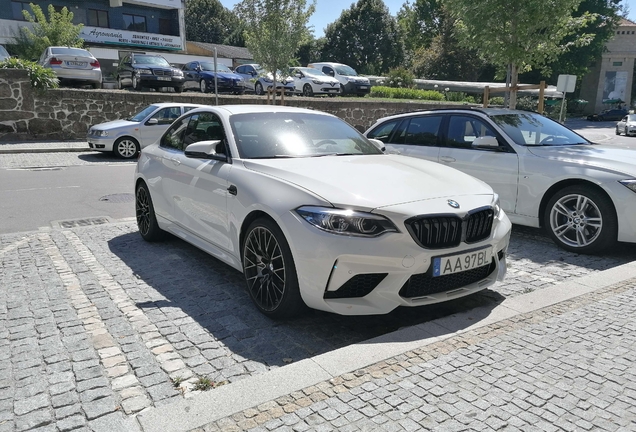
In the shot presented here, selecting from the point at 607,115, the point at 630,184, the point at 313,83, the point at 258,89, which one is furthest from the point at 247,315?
the point at 607,115

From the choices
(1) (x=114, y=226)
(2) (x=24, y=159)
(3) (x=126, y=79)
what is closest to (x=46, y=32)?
(3) (x=126, y=79)

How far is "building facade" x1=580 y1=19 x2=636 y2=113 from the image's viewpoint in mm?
56812

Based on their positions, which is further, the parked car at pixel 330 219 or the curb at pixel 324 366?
the parked car at pixel 330 219

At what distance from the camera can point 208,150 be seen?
4.62 m

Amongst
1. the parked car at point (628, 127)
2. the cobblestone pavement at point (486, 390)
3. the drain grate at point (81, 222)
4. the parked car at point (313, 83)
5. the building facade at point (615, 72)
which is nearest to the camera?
the cobblestone pavement at point (486, 390)

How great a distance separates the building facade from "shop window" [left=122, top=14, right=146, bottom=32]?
1841 inches

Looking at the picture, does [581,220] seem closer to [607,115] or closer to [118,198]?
[118,198]

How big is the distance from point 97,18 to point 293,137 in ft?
145

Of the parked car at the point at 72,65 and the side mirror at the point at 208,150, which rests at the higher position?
the parked car at the point at 72,65

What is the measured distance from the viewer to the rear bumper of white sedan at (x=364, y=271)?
138 inches

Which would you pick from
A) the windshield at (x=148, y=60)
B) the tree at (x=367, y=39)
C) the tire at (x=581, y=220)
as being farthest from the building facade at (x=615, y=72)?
the tire at (x=581, y=220)

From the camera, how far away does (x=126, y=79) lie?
23.2 m

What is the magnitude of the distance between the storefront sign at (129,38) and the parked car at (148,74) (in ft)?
69.9

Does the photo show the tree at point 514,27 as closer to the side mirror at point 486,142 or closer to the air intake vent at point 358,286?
the side mirror at point 486,142
